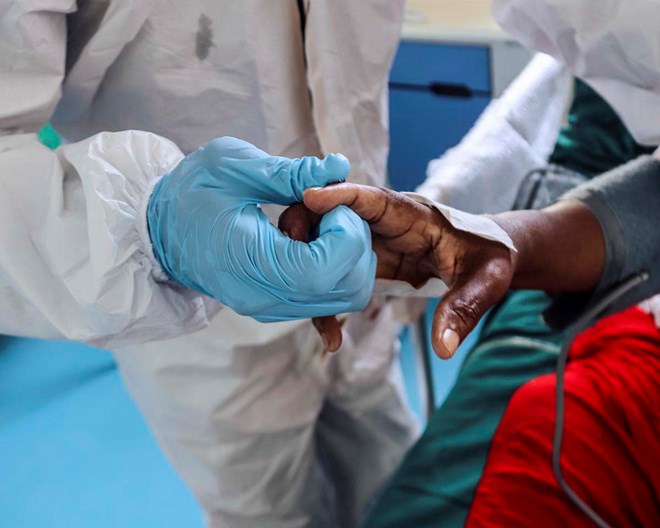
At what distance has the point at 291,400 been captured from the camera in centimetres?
110

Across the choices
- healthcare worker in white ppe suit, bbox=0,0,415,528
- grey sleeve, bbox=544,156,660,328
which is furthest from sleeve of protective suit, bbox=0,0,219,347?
grey sleeve, bbox=544,156,660,328

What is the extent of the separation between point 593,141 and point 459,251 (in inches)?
29.2

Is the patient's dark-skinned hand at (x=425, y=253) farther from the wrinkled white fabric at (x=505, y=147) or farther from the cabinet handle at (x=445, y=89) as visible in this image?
the cabinet handle at (x=445, y=89)

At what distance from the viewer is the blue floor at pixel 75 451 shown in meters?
1.58

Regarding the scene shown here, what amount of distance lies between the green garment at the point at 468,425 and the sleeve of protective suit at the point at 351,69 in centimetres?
36

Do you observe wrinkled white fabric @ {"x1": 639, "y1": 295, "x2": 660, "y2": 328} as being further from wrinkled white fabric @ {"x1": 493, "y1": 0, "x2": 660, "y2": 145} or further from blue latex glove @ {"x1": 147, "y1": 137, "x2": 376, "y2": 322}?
blue latex glove @ {"x1": 147, "y1": 137, "x2": 376, "y2": 322}

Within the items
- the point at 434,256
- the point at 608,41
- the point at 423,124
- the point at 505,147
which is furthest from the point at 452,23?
the point at 434,256

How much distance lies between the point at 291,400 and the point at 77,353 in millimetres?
1084

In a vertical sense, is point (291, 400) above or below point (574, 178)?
below

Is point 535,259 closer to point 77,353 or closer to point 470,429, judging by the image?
point 470,429

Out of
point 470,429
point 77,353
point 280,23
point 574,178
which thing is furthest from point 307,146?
point 77,353

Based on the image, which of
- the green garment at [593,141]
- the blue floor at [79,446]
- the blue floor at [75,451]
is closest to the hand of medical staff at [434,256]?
the green garment at [593,141]

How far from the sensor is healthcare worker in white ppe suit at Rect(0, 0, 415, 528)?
634 mm

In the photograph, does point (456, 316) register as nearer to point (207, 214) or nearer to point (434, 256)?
point (434, 256)
